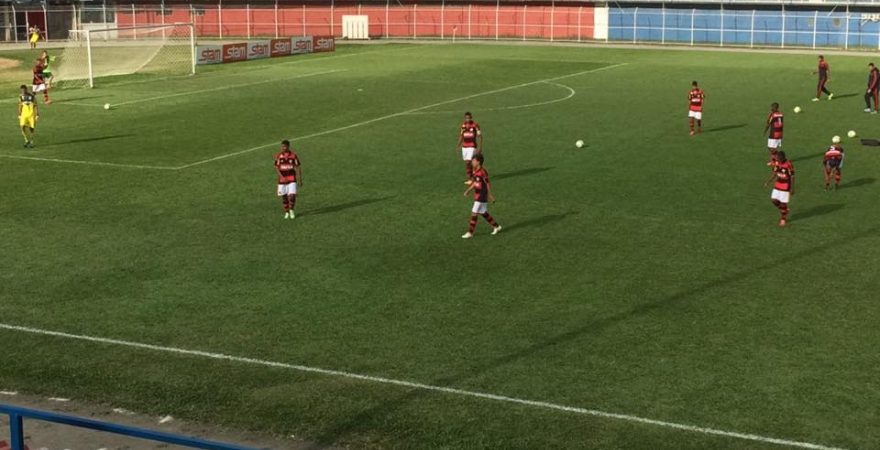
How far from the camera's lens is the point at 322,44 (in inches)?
3049

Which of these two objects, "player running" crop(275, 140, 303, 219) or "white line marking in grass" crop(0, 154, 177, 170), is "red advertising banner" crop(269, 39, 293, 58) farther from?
"player running" crop(275, 140, 303, 219)

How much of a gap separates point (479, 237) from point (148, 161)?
13683 millimetres

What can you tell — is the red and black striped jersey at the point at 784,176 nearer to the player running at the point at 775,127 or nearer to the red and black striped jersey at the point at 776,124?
the player running at the point at 775,127

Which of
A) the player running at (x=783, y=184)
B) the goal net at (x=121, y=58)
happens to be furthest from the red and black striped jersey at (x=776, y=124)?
the goal net at (x=121, y=58)

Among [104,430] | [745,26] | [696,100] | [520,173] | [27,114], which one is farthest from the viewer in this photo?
[745,26]

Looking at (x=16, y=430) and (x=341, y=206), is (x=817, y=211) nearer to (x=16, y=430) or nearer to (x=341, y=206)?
(x=341, y=206)

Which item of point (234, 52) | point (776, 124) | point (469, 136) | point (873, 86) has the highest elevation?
point (234, 52)

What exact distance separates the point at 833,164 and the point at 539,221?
28.7 feet

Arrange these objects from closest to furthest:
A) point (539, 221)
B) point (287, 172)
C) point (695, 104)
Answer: point (287, 172) < point (539, 221) < point (695, 104)

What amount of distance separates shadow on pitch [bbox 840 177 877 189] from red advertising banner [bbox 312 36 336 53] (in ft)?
170

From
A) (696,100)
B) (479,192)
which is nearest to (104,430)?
(479,192)

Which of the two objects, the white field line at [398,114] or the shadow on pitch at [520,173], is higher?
the white field line at [398,114]

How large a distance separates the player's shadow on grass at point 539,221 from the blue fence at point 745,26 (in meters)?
62.0

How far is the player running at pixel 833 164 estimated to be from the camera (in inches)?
1118
